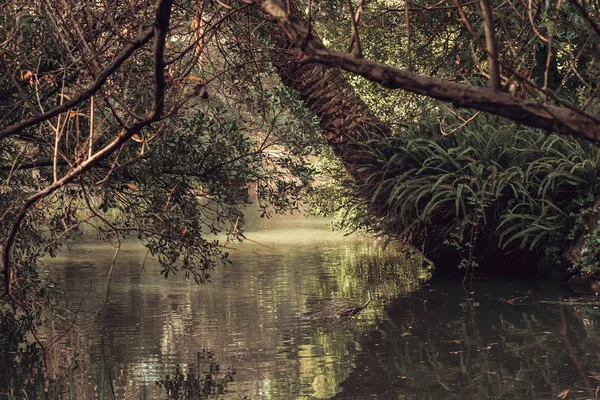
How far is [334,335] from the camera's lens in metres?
8.03

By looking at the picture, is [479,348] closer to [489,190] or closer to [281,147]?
[281,147]

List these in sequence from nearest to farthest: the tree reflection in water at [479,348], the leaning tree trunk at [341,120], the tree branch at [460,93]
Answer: the tree branch at [460,93]
the tree reflection in water at [479,348]
the leaning tree trunk at [341,120]

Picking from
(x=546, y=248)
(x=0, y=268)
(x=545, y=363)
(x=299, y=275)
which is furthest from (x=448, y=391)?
(x=299, y=275)

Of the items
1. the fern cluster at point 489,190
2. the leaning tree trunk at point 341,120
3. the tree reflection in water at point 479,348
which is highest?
the leaning tree trunk at point 341,120

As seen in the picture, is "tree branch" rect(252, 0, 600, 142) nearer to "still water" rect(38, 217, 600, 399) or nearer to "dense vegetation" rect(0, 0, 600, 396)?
"dense vegetation" rect(0, 0, 600, 396)

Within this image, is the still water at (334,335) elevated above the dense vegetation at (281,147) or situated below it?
below

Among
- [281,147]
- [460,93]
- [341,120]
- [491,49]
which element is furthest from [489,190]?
[491,49]

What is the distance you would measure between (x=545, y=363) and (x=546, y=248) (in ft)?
12.5

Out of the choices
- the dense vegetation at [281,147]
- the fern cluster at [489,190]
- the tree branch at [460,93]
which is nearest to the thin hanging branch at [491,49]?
the tree branch at [460,93]

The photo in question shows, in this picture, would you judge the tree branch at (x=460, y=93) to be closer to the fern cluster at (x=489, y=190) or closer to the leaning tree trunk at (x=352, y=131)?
the fern cluster at (x=489, y=190)

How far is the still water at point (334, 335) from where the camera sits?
6.42m

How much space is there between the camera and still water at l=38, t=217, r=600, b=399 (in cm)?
642

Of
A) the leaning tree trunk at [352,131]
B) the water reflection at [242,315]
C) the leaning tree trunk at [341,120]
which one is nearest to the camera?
the water reflection at [242,315]

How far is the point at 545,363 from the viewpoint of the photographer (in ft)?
22.5
